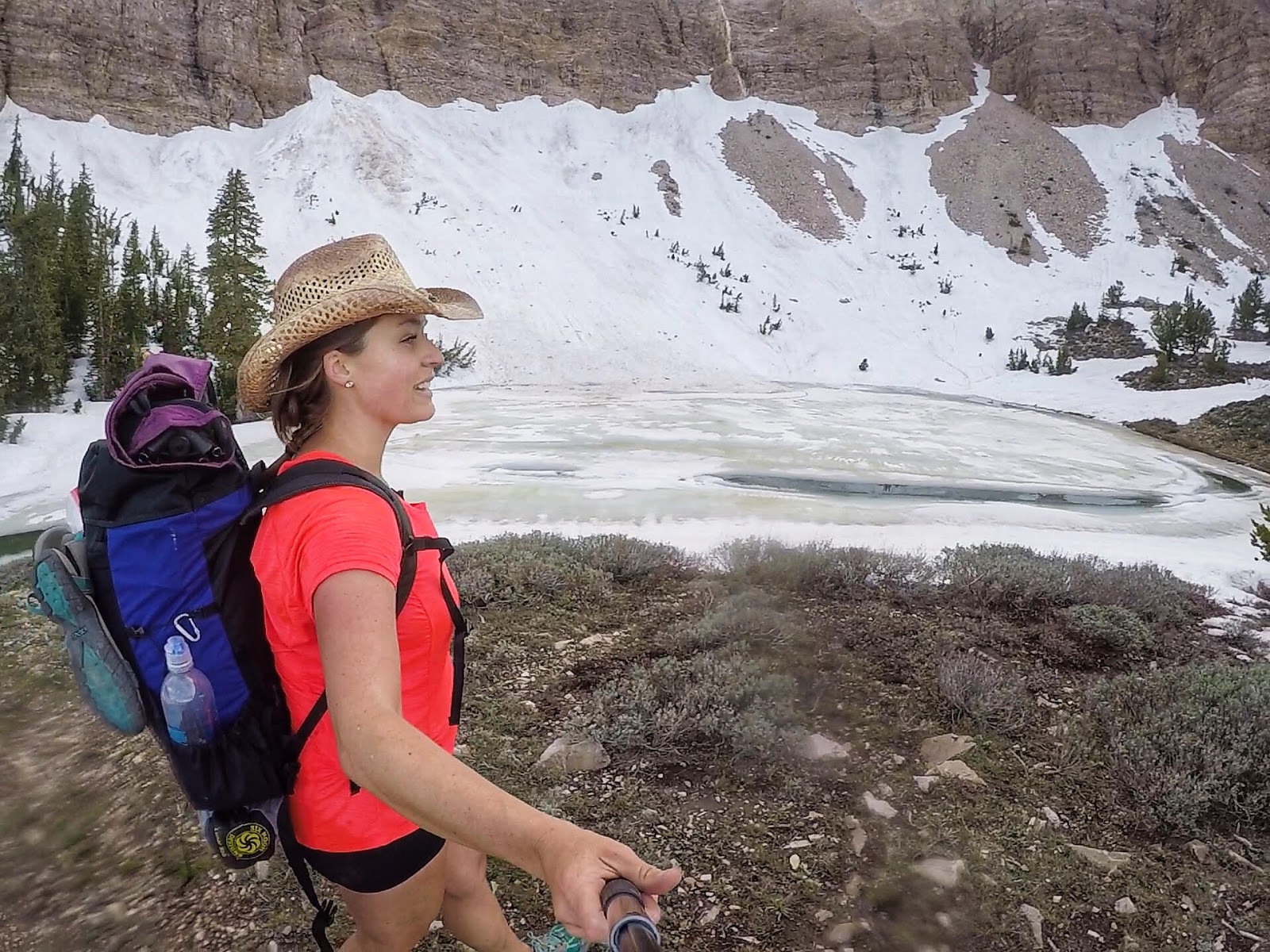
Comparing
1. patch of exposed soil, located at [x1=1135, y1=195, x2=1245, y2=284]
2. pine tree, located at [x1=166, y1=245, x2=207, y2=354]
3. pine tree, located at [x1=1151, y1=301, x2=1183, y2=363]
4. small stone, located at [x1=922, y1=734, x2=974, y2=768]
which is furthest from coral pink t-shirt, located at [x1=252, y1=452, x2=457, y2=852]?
patch of exposed soil, located at [x1=1135, y1=195, x2=1245, y2=284]

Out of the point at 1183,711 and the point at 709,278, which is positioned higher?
the point at 709,278

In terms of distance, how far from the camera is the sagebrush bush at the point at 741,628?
4.95 m

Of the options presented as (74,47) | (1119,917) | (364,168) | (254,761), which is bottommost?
(1119,917)

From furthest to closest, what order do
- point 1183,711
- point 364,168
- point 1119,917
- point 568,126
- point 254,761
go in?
point 568,126
point 364,168
point 1183,711
point 1119,917
point 254,761

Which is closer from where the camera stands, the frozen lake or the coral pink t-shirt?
the coral pink t-shirt

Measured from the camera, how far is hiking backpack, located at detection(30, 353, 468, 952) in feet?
4.65

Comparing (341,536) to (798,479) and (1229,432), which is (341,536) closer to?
(798,479)

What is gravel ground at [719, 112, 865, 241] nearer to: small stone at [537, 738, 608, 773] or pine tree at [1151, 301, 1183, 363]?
pine tree at [1151, 301, 1183, 363]

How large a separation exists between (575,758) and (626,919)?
117 inches

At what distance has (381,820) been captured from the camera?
5.51 feet

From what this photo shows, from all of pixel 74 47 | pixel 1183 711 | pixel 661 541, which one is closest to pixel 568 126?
pixel 74 47

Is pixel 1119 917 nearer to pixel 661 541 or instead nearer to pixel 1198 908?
pixel 1198 908

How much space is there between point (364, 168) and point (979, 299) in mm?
31113

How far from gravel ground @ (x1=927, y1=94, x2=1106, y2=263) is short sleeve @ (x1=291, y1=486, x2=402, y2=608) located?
46.0m
